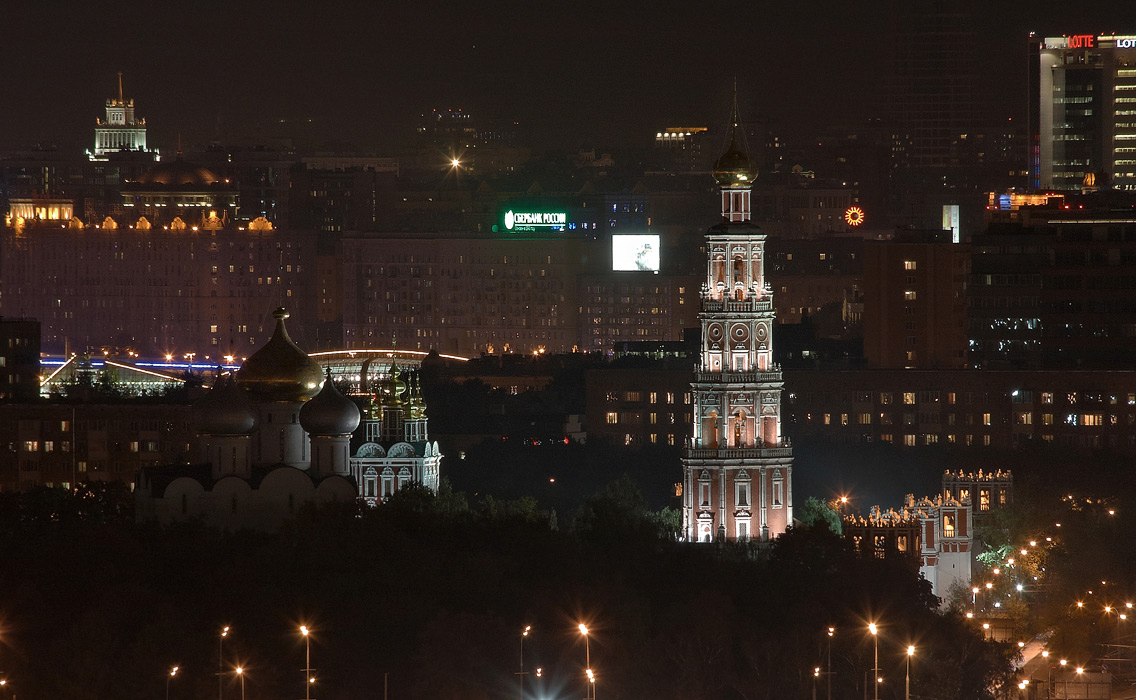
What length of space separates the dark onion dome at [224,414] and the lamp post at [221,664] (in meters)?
23.8

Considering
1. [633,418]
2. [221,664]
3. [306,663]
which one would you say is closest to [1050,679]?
[306,663]

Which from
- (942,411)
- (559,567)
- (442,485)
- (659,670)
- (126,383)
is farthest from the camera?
(126,383)

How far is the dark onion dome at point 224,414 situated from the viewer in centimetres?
11219

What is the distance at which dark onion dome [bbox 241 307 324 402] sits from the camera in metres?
118

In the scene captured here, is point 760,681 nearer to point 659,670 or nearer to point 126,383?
point 659,670

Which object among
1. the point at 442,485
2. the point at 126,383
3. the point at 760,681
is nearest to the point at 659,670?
the point at 760,681

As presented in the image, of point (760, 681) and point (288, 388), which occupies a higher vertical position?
point (288, 388)

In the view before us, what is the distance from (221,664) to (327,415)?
2852 cm

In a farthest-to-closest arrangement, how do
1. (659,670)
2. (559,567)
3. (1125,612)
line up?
(1125,612) < (559,567) < (659,670)

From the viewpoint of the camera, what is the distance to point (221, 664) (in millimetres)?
86938

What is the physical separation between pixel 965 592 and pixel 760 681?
85.5 ft

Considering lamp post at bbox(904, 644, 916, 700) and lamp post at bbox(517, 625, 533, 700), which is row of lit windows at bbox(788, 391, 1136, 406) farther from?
lamp post at bbox(517, 625, 533, 700)

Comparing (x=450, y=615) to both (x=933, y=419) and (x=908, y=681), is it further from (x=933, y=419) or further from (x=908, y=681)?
(x=933, y=419)

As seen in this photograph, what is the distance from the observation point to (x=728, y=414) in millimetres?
119500
